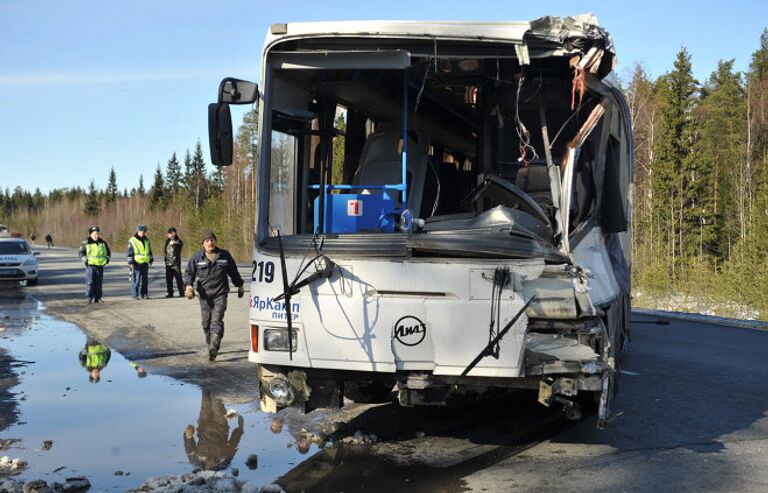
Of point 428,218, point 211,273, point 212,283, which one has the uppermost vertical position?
point 428,218

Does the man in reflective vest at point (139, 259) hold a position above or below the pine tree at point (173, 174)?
below

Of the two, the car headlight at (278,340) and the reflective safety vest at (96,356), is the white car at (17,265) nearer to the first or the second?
the reflective safety vest at (96,356)

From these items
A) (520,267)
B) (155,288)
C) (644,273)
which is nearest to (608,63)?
(520,267)

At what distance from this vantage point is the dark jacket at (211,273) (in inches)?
441

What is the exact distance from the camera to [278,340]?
6.21m

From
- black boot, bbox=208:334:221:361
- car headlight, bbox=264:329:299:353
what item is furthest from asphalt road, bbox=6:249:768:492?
car headlight, bbox=264:329:299:353

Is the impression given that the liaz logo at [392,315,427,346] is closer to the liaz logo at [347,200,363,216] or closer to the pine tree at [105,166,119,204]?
the liaz logo at [347,200,363,216]

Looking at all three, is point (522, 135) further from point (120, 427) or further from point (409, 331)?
point (120, 427)

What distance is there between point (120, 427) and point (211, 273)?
392 cm

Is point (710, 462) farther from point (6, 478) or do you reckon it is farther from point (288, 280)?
point (6, 478)

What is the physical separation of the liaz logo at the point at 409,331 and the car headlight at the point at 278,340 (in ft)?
2.41

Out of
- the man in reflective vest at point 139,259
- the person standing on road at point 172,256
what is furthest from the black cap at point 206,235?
the person standing on road at point 172,256

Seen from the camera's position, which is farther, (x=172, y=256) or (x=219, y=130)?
(x=172, y=256)

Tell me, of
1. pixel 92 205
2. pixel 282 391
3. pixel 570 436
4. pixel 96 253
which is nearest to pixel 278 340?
pixel 282 391
